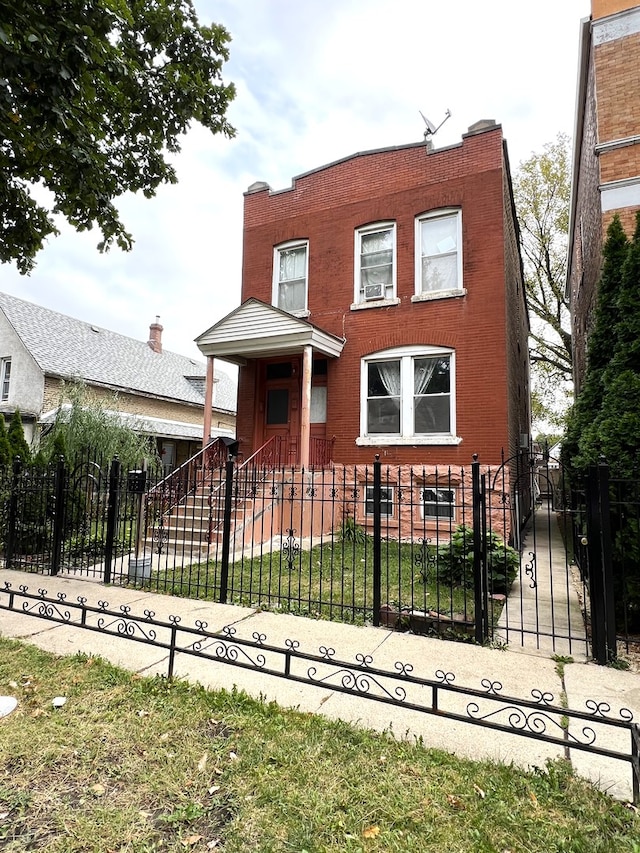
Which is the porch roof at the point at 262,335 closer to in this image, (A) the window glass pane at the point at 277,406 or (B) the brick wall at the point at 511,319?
(A) the window glass pane at the point at 277,406

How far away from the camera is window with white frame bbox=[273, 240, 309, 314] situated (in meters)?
13.1

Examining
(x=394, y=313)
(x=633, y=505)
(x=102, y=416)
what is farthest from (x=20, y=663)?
(x=102, y=416)

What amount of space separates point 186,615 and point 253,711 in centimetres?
245

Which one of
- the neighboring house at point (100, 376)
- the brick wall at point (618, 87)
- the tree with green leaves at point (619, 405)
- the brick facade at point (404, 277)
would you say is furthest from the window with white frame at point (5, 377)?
the brick wall at point (618, 87)

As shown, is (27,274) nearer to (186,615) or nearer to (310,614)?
(186,615)

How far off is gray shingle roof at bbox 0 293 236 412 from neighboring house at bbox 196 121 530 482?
9.94 metres

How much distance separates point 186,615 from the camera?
5.68m

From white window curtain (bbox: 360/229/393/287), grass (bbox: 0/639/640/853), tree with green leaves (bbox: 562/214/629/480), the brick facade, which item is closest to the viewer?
grass (bbox: 0/639/640/853)

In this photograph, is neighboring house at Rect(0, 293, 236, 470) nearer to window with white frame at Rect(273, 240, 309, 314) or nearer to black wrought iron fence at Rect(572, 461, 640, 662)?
window with white frame at Rect(273, 240, 309, 314)

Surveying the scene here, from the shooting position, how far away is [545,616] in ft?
19.2

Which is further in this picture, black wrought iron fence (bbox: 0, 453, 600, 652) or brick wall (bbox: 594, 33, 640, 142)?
brick wall (bbox: 594, 33, 640, 142)

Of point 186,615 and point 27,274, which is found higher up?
point 27,274

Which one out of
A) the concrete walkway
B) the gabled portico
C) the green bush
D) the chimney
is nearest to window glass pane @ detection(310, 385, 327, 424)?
the gabled portico

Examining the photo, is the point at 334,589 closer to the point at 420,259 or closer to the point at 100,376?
the point at 420,259
